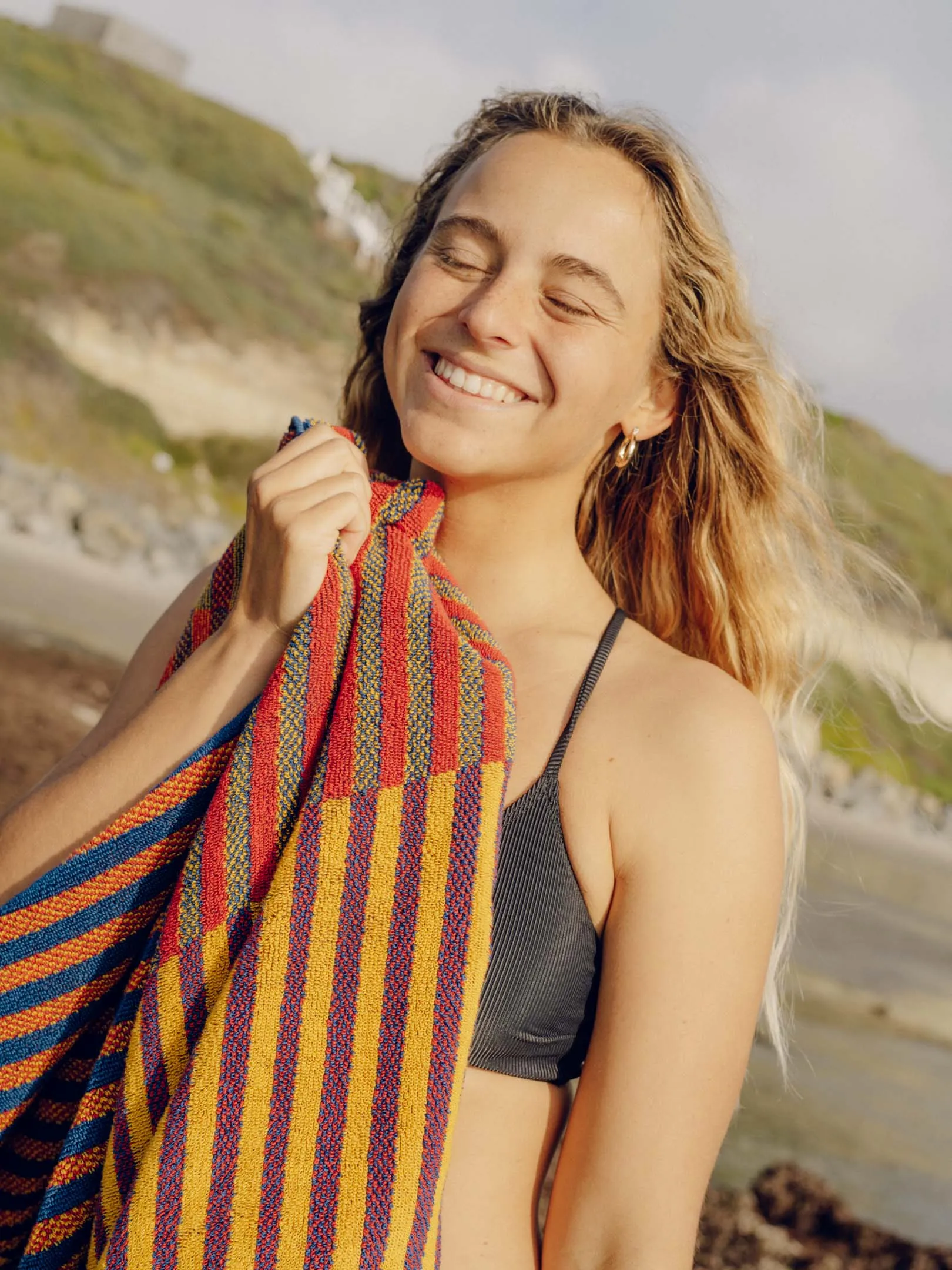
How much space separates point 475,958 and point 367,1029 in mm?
144

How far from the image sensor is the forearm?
1546mm

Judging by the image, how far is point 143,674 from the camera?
190 cm

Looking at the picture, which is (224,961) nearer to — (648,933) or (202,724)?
(202,724)

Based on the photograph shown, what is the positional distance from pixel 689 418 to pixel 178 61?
1671 inches

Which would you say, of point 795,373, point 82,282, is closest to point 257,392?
point 82,282

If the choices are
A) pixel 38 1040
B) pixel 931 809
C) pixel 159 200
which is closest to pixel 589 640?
pixel 38 1040

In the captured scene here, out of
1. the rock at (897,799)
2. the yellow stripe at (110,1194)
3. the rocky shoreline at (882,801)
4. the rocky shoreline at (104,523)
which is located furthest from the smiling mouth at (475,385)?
the rock at (897,799)

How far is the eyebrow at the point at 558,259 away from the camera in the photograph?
1.75 metres

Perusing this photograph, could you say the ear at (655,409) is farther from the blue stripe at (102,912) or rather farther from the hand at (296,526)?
the blue stripe at (102,912)

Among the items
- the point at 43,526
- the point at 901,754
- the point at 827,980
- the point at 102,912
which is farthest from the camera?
the point at 901,754

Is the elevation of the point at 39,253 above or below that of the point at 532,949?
below

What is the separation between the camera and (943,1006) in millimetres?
7758

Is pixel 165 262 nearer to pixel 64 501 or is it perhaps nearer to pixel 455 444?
pixel 64 501

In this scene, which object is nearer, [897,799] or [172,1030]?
[172,1030]
